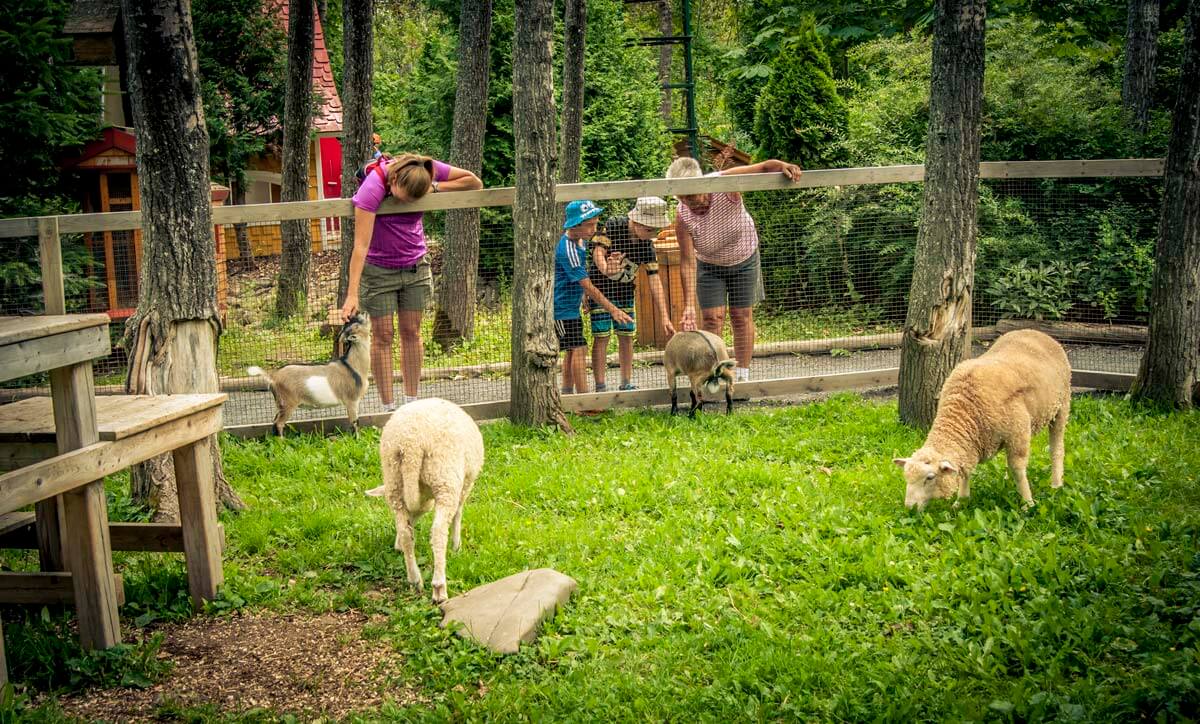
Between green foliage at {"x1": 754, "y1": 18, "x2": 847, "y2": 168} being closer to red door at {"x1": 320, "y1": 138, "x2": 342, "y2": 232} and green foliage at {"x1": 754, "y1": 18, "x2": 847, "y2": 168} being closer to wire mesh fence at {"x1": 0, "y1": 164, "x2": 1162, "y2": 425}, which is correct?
wire mesh fence at {"x1": 0, "y1": 164, "x2": 1162, "y2": 425}

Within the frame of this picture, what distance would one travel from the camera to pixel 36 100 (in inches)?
448

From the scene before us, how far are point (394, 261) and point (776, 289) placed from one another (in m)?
4.11

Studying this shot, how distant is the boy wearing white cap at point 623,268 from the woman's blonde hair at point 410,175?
69.0 inches

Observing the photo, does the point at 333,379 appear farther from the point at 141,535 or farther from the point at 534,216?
the point at 141,535

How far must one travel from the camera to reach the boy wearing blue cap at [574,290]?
9.10 meters

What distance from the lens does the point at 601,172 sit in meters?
16.7

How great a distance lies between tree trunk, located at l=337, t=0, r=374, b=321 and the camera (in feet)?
41.2

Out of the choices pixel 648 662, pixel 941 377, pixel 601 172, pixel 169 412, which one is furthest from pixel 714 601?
pixel 601 172

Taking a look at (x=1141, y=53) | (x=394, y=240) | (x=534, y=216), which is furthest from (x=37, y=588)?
(x=1141, y=53)

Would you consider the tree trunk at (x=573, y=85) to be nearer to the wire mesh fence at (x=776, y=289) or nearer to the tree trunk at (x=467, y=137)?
the tree trunk at (x=467, y=137)

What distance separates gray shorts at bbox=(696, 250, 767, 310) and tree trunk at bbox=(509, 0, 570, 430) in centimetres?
172

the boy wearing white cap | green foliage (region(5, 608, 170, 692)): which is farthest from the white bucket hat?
green foliage (region(5, 608, 170, 692))

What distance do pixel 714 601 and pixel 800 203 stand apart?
6.49 metres

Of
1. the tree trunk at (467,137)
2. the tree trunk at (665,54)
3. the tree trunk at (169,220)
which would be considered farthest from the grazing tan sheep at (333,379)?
the tree trunk at (665,54)
